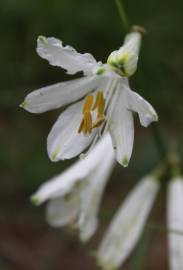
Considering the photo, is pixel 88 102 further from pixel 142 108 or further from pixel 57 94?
pixel 142 108

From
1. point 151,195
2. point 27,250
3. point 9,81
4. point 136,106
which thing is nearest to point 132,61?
point 136,106

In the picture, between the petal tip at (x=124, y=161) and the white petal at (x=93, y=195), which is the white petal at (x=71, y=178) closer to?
the white petal at (x=93, y=195)

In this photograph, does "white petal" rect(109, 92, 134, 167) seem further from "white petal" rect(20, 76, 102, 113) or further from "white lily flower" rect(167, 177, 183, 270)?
"white lily flower" rect(167, 177, 183, 270)

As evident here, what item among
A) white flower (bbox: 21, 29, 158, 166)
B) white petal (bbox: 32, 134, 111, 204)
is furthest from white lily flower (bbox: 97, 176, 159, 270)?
white flower (bbox: 21, 29, 158, 166)

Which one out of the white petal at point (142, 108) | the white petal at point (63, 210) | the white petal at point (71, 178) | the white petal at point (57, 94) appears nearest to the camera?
the white petal at point (142, 108)

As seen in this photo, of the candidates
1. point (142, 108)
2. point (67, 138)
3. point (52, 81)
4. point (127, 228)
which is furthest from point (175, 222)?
point (52, 81)

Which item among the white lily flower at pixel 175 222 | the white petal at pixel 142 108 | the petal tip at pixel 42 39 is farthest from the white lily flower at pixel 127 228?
the petal tip at pixel 42 39
